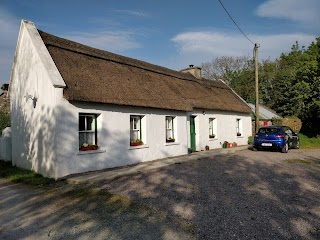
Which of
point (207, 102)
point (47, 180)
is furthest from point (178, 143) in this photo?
point (47, 180)

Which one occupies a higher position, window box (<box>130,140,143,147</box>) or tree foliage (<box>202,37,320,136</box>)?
tree foliage (<box>202,37,320,136</box>)

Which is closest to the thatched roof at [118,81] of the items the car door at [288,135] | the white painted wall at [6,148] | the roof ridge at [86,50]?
the roof ridge at [86,50]

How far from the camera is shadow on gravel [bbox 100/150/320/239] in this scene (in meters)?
5.05

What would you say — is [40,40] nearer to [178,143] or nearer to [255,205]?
[178,143]

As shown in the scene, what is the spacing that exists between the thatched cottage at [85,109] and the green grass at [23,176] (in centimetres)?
29

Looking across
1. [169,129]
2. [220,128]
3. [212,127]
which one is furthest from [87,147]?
[220,128]

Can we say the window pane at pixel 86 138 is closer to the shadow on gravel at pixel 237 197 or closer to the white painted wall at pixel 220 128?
the shadow on gravel at pixel 237 197

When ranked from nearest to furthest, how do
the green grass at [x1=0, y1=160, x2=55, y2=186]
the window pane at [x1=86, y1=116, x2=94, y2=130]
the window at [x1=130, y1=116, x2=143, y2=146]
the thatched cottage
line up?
the green grass at [x1=0, y1=160, x2=55, y2=186] < the thatched cottage < the window pane at [x1=86, y1=116, x2=94, y2=130] < the window at [x1=130, y1=116, x2=143, y2=146]

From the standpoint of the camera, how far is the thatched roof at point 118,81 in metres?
11.0

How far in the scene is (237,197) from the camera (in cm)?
702

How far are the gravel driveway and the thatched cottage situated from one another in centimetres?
191

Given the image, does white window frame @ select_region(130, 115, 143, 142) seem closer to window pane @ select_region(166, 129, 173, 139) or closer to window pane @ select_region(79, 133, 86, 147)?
window pane @ select_region(166, 129, 173, 139)

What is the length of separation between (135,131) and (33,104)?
4.56m

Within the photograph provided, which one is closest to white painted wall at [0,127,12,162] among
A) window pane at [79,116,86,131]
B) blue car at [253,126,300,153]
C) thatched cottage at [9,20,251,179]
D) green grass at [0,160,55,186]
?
green grass at [0,160,55,186]
